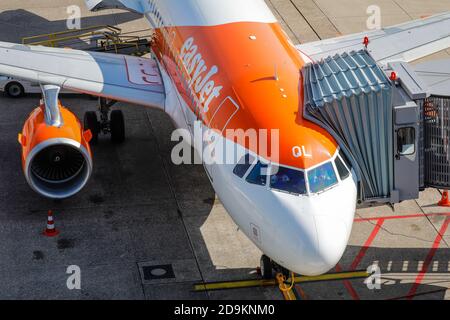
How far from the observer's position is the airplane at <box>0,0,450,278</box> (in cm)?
1927

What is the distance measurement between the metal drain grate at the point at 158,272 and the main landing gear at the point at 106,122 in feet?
21.2

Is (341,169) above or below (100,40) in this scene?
above

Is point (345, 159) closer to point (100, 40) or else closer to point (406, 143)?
point (406, 143)

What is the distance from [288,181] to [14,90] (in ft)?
46.0

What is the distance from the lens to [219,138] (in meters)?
21.3

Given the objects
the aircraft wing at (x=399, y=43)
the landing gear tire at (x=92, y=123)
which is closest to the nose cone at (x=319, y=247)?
the aircraft wing at (x=399, y=43)

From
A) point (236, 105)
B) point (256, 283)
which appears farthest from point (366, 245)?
point (236, 105)

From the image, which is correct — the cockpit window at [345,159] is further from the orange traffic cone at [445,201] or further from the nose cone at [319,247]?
the orange traffic cone at [445,201]

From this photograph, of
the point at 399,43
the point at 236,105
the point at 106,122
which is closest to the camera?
the point at 236,105

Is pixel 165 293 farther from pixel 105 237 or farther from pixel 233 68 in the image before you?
pixel 233 68

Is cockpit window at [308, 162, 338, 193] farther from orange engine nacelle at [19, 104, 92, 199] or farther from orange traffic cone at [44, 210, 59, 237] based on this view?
orange traffic cone at [44, 210, 59, 237]

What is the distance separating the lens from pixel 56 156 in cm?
2512
